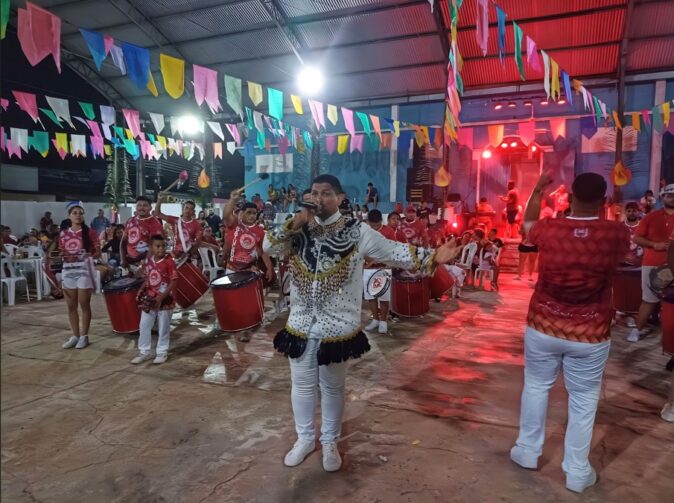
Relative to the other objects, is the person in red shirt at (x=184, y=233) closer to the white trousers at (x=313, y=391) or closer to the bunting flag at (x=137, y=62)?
the bunting flag at (x=137, y=62)

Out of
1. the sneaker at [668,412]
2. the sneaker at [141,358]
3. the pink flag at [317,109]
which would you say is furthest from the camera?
the pink flag at [317,109]

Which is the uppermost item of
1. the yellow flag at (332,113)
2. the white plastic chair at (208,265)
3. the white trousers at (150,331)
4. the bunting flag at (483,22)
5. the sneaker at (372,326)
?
the bunting flag at (483,22)

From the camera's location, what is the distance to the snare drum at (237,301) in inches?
209

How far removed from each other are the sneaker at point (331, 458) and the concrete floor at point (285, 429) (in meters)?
0.05

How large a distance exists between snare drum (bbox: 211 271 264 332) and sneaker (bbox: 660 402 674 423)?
13.2 feet

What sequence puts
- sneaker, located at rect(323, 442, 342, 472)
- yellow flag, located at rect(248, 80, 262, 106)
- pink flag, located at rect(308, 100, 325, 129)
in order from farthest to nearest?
pink flag, located at rect(308, 100, 325, 129) → yellow flag, located at rect(248, 80, 262, 106) → sneaker, located at rect(323, 442, 342, 472)

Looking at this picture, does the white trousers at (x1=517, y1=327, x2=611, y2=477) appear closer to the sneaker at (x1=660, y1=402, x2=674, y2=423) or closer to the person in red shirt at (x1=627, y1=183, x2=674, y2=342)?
the sneaker at (x1=660, y1=402, x2=674, y2=423)

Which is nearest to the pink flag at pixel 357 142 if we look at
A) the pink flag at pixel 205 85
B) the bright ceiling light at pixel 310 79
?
the bright ceiling light at pixel 310 79

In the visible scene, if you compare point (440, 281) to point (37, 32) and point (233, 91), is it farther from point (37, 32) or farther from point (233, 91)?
point (37, 32)

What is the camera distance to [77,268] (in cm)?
533

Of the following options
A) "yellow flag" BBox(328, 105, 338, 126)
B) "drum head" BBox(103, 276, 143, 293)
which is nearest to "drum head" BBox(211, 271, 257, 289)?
"drum head" BBox(103, 276, 143, 293)

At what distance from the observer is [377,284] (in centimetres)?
548

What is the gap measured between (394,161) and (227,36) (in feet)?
22.9

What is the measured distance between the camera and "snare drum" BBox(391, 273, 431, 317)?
632 centimetres
